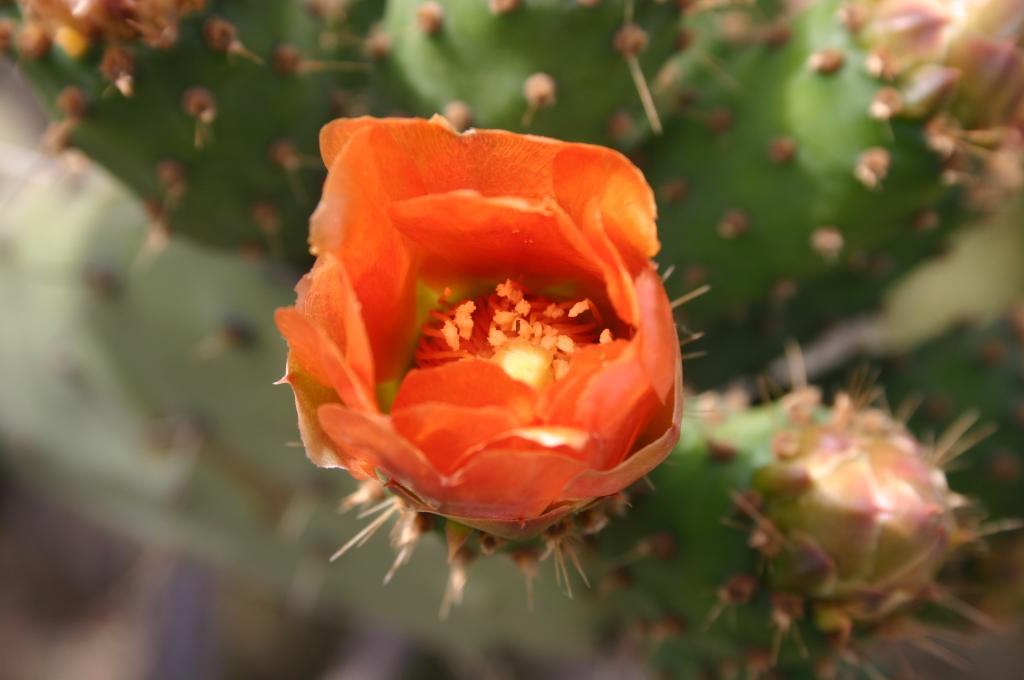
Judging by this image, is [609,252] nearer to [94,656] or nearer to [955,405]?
[955,405]

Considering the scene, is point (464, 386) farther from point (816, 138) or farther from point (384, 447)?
point (816, 138)

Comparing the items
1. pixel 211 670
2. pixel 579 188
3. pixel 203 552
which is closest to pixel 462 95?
pixel 579 188

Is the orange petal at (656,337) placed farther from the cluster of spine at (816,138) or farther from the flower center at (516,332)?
the cluster of spine at (816,138)

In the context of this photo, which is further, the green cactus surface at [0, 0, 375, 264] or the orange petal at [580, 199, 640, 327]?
the green cactus surface at [0, 0, 375, 264]

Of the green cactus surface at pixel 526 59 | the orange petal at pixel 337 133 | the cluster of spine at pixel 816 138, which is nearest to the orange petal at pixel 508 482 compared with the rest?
the orange petal at pixel 337 133

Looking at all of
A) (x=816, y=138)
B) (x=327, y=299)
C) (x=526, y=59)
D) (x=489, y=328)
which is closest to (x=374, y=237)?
(x=327, y=299)

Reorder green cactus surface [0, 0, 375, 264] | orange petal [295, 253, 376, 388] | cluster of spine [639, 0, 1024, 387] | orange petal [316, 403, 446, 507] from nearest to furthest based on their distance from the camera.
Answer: orange petal [316, 403, 446, 507] → orange petal [295, 253, 376, 388] → green cactus surface [0, 0, 375, 264] → cluster of spine [639, 0, 1024, 387]

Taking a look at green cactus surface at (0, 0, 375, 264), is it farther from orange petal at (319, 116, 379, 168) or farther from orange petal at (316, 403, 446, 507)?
orange petal at (316, 403, 446, 507)

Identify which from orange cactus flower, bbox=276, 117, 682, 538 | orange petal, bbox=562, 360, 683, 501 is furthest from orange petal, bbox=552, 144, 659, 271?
orange petal, bbox=562, 360, 683, 501
